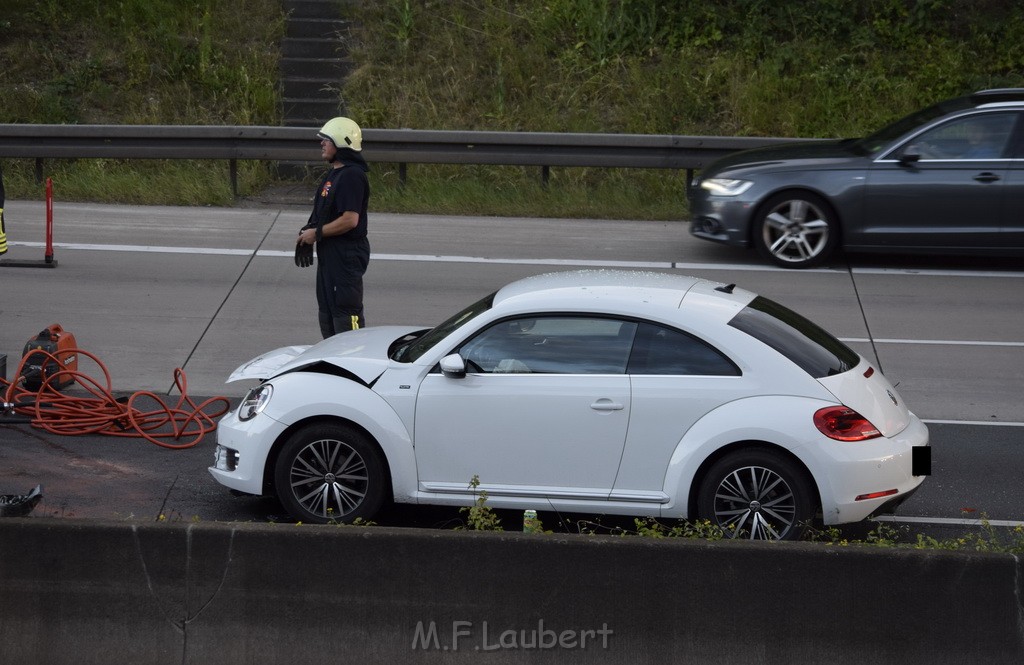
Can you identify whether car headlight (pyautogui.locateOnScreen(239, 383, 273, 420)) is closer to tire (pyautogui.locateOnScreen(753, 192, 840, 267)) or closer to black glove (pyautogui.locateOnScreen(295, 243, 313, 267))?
black glove (pyautogui.locateOnScreen(295, 243, 313, 267))

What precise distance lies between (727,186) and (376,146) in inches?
208

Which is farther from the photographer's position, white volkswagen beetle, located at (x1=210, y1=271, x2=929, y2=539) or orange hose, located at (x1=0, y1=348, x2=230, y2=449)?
orange hose, located at (x1=0, y1=348, x2=230, y2=449)

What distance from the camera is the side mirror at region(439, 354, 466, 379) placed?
6484mm

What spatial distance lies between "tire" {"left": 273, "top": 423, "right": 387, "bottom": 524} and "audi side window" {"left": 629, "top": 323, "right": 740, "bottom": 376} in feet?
4.86

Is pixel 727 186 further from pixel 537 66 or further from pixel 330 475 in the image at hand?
pixel 330 475

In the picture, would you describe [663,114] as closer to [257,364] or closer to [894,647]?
[257,364]

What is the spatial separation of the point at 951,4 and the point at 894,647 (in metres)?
17.3

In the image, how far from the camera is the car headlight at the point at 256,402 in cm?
675

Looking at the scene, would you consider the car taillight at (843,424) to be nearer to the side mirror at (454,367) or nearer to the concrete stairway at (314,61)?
the side mirror at (454,367)

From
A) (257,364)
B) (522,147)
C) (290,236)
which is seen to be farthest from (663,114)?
(257,364)

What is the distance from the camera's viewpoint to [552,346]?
6602 millimetres

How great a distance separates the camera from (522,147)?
54.3 ft

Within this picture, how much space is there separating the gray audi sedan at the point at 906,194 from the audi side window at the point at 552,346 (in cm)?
712

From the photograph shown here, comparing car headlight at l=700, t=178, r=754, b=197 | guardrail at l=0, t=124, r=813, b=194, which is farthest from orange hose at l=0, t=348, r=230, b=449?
guardrail at l=0, t=124, r=813, b=194
